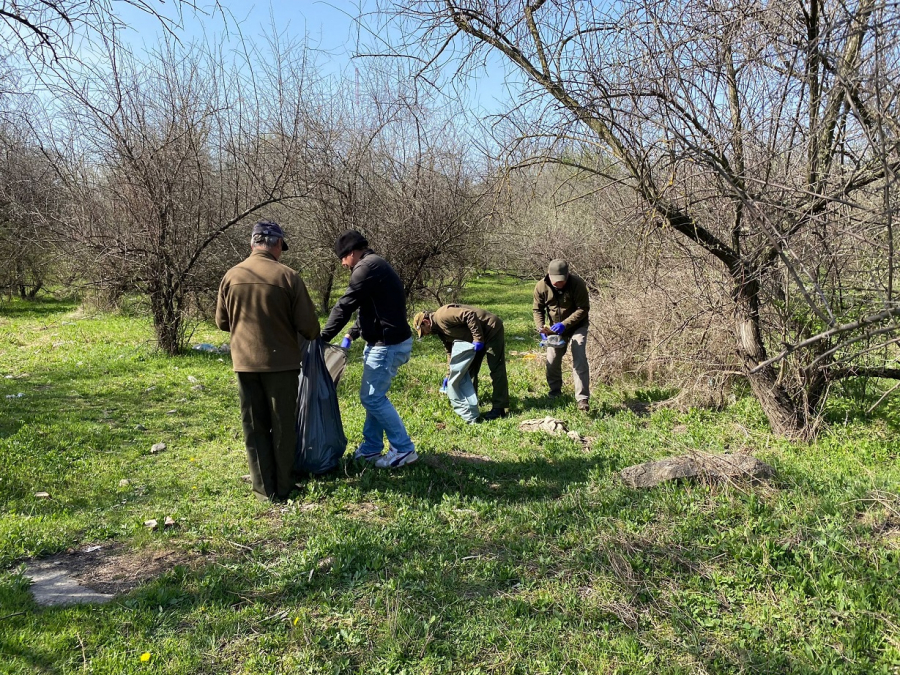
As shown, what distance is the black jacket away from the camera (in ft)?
15.2

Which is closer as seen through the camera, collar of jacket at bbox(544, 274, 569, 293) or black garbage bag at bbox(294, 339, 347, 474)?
black garbage bag at bbox(294, 339, 347, 474)

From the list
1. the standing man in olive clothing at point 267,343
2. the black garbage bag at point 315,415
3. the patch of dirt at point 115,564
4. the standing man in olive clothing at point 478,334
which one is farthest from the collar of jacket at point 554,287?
the patch of dirt at point 115,564

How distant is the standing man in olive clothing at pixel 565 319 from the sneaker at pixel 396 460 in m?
2.73

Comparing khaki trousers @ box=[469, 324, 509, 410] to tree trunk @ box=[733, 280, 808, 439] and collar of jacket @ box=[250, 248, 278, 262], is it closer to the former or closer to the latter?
tree trunk @ box=[733, 280, 808, 439]

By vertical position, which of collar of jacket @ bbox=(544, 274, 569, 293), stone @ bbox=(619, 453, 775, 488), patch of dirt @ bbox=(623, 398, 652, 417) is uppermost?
collar of jacket @ bbox=(544, 274, 569, 293)

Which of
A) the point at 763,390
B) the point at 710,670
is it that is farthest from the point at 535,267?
the point at 710,670

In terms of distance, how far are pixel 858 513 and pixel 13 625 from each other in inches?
196

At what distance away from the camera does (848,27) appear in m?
3.04

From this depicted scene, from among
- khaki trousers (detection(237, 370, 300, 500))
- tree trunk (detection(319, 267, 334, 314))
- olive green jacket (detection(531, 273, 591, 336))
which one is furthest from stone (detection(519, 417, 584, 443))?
tree trunk (detection(319, 267, 334, 314))

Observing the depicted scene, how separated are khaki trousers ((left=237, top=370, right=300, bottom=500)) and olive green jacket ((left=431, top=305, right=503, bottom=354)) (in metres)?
2.82

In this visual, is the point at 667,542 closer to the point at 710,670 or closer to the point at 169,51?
the point at 710,670

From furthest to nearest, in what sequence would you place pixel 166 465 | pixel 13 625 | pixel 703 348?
pixel 703 348, pixel 166 465, pixel 13 625

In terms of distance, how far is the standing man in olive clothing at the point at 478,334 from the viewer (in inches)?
269

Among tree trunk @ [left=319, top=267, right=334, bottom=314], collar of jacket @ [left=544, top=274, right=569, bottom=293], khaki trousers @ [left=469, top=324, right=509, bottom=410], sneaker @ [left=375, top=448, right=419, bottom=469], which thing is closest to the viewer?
sneaker @ [left=375, top=448, right=419, bottom=469]
